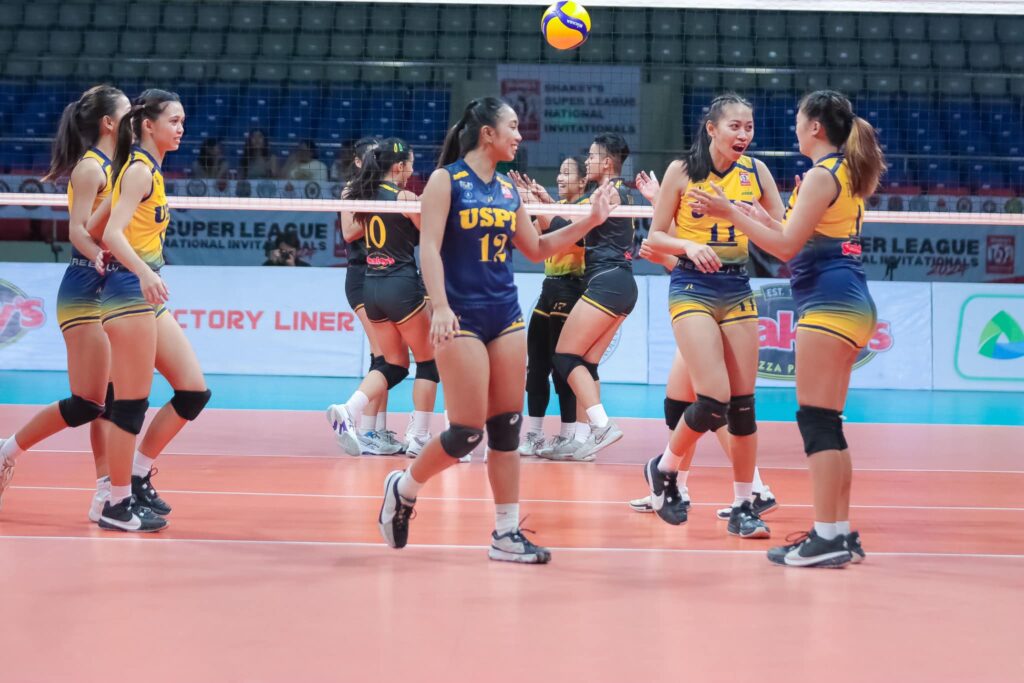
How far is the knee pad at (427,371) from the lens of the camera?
748 cm

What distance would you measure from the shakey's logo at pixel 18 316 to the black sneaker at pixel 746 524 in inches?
387

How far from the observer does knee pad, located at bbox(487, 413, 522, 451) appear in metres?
4.55

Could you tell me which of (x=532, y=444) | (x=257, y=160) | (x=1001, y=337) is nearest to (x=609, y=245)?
(x=532, y=444)

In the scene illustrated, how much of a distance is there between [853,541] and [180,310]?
9.42 meters

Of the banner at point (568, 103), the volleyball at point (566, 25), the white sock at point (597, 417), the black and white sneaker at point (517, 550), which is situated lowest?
the black and white sneaker at point (517, 550)

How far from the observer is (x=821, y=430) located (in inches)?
179

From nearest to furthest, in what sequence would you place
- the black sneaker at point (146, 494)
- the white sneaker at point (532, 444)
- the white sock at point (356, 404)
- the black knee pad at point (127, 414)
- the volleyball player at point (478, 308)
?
1. the volleyball player at point (478, 308)
2. the black knee pad at point (127, 414)
3. the black sneaker at point (146, 494)
4. the white sock at point (356, 404)
5. the white sneaker at point (532, 444)

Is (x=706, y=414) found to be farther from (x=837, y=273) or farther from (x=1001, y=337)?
(x=1001, y=337)

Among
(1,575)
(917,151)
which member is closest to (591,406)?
(1,575)

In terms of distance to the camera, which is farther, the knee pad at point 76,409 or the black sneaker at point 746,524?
the knee pad at point 76,409

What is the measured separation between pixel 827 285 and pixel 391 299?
331 centimetres

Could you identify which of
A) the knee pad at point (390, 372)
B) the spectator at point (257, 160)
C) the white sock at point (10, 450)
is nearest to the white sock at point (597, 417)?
the knee pad at point (390, 372)

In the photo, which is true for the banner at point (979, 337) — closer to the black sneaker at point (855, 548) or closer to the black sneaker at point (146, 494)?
the black sneaker at point (855, 548)

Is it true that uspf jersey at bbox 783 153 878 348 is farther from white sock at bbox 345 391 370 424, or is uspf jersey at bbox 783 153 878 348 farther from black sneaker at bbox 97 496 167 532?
white sock at bbox 345 391 370 424
